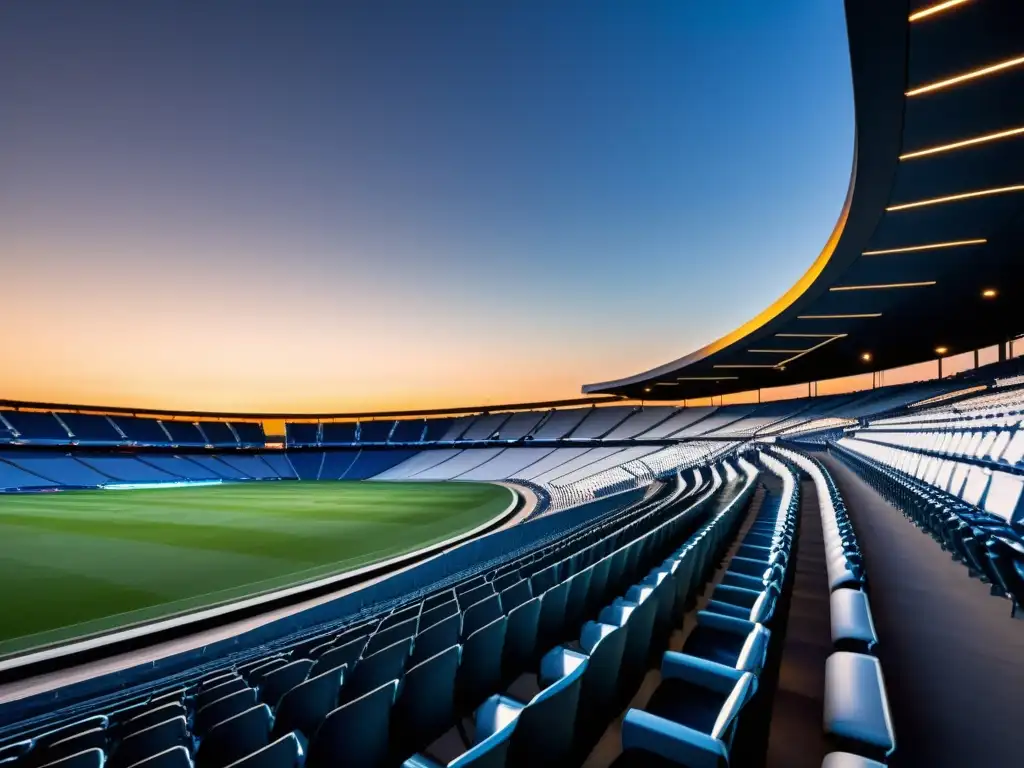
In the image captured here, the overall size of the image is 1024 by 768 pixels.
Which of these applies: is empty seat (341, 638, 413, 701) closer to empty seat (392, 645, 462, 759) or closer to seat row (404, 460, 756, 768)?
empty seat (392, 645, 462, 759)

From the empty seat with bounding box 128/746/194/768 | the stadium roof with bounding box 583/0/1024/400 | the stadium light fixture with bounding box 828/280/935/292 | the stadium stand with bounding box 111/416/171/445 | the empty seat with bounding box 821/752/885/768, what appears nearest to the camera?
the empty seat with bounding box 821/752/885/768

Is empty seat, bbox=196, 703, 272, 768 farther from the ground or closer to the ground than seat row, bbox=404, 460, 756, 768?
closer to the ground

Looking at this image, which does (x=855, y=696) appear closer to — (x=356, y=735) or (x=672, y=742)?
(x=672, y=742)

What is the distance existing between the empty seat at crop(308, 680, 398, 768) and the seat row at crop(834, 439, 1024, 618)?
3488mm

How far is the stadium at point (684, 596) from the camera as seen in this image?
81.0 inches

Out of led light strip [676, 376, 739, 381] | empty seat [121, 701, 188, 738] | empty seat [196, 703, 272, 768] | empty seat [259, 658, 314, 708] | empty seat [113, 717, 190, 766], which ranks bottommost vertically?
empty seat [121, 701, 188, 738]

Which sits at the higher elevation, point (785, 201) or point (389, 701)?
point (785, 201)

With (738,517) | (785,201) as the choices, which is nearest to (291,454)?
(785,201)

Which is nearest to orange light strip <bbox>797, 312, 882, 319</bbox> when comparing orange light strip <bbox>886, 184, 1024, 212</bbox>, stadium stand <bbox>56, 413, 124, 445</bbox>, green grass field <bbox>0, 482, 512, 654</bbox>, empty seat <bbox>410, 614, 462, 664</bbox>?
orange light strip <bbox>886, 184, 1024, 212</bbox>

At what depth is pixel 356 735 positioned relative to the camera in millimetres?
2064

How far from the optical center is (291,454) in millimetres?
48750

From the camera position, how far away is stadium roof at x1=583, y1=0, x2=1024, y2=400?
5.37 metres

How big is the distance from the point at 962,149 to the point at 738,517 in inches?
255

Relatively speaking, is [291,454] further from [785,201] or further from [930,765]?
[930,765]
